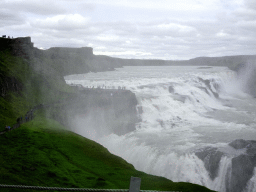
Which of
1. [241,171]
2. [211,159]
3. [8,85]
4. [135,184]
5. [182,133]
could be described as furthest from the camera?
[8,85]

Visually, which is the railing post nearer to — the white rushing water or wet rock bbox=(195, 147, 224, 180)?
the white rushing water

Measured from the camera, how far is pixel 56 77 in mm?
56312

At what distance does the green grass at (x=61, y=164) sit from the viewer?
16.5 m

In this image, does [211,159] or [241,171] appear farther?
[211,159]

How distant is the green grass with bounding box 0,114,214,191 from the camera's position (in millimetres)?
16531

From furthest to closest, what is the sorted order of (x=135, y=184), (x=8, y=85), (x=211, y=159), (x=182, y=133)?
(x=8, y=85) → (x=182, y=133) → (x=211, y=159) → (x=135, y=184)

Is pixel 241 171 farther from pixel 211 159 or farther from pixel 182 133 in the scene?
pixel 182 133

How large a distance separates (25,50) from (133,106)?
26.6 m

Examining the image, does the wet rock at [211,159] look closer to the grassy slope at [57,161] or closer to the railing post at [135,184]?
the grassy slope at [57,161]

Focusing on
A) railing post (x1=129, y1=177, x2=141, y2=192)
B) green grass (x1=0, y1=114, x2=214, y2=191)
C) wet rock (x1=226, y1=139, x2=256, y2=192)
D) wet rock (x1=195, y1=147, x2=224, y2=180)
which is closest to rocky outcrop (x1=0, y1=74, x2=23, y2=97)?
green grass (x1=0, y1=114, x2=214, y2=191)

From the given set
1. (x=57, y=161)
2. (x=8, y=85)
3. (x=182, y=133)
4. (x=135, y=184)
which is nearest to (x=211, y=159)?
(x=182, y=133)

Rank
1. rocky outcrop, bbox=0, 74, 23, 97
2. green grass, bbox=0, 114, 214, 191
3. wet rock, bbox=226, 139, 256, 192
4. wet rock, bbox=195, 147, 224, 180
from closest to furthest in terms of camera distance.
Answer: green grass, bbox=0, 114, 214, 191 < wet rock, bbox=226, 139, 256, 192 < wet rock, bbox=195, 147, 224, 180 < rocky outcrop, bbox=0, 74, 23, 97

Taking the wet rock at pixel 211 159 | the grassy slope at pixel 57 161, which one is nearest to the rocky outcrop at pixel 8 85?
the grassy slope at pixel 57 161

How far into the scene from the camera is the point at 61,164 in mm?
19812
